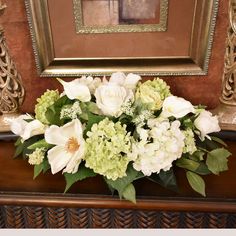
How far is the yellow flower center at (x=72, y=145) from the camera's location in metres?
0.74

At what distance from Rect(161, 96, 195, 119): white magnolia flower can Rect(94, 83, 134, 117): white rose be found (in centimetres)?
10

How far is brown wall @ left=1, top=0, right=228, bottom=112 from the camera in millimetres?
1167

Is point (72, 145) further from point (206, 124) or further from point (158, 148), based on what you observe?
point (206, 124)

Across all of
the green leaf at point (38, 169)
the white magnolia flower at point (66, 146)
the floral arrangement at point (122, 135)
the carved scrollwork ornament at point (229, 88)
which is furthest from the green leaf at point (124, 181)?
the carved scrollwork ornament at point (229, 88)

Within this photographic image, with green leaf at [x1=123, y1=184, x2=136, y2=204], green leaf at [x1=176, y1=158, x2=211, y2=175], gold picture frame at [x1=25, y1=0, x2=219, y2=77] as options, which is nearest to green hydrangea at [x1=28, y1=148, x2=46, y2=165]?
green leaf at [x1=123, y1=184, x2=136, y2=204]

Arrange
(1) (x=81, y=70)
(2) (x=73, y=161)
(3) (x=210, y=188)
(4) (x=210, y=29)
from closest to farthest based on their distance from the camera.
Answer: (2) (x=73, y=161)
(3) (x=210, y=188)
(4) (x=210, y=29)
(1) (x=81, y=70)

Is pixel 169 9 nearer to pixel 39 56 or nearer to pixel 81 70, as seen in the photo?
pixel 81 70

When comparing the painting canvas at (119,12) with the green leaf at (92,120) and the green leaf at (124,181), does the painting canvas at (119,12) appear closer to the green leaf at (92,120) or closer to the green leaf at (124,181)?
the green leaf at (92,120)

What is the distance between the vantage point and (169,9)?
1.15 meters

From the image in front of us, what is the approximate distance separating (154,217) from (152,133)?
0.24m

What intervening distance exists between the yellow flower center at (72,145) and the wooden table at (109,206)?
15cm

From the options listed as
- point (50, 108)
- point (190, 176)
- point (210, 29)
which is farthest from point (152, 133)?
point (210, 29)

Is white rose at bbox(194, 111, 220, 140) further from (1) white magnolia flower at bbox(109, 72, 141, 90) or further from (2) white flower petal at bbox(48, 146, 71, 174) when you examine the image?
(2) white flower petal at bbox(48, 146, 71, 174)

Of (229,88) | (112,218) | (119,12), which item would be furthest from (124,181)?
(119,12)
